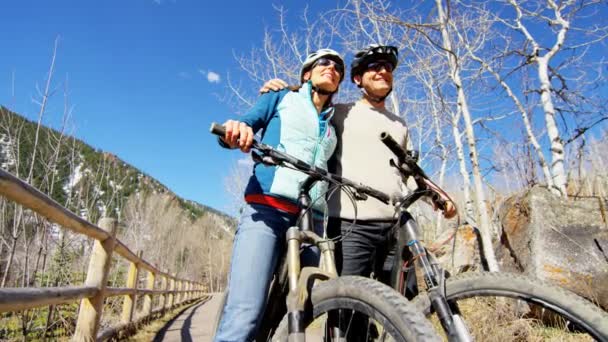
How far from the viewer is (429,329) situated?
1.09 meters

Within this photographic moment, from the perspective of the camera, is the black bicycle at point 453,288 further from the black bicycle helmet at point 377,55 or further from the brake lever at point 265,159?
the black bicycle helmet at point 377,55

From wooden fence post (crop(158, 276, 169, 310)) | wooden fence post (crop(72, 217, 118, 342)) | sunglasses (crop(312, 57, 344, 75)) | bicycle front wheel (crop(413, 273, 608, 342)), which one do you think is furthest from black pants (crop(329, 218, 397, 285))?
wooden fence post (crop(158, 276, 169, 310))

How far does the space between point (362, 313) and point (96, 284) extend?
2.97m

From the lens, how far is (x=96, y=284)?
330 centimetres

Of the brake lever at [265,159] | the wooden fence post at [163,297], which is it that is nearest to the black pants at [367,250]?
the brake lever at [265,159]

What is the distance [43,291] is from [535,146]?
10.3 metres

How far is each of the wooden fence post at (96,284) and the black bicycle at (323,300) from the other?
2.25m

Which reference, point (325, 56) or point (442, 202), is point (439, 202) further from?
point (325, 56)

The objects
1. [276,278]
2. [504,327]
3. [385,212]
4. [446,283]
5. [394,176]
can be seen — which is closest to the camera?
[446,283]

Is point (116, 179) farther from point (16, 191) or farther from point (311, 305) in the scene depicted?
point (311, 305)

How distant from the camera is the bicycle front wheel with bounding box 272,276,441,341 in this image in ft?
3.66

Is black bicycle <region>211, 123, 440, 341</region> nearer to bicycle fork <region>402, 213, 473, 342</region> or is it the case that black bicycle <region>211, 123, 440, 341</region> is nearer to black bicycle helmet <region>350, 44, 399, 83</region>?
bicycle fork <region>402, 213, 473, 342</region>

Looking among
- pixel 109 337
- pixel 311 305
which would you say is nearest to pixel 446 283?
pixel 311 305

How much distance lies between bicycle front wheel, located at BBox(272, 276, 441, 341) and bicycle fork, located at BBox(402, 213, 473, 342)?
0.74 feet
